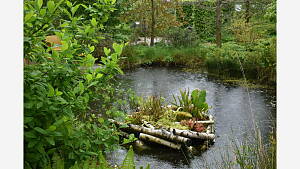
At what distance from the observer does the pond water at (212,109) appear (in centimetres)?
381

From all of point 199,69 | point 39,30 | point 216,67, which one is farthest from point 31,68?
point 199,69

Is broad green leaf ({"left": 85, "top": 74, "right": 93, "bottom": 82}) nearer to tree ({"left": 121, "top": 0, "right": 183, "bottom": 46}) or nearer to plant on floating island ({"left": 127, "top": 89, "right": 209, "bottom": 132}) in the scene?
plant on floating island ({"left": 127, "top": 89, "right": 209, "bottom": 132})

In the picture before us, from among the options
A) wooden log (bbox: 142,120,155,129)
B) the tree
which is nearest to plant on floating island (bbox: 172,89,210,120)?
wooden log (bbox: 142,120,155,129)

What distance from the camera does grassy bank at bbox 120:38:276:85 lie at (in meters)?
7.61

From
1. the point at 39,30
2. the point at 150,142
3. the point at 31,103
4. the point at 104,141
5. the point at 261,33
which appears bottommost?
the point at 150,142

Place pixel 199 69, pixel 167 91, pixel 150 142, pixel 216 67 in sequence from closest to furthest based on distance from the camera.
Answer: pixel 150 142
pixel 167 91
pixel 216 67
pixel 199 69

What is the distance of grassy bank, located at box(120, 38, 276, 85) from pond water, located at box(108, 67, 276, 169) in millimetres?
401

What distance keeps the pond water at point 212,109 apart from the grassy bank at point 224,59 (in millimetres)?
401

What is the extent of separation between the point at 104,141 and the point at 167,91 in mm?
5348

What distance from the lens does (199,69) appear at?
938 centimetres

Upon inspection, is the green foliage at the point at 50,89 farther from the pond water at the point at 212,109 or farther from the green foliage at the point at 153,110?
the green foliage at the point at 153,110

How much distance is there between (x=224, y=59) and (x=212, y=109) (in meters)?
2.90
